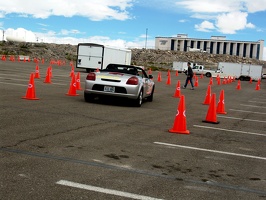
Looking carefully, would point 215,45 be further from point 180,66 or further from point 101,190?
point 101,190

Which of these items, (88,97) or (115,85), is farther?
(88,97)

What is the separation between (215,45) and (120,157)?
18562 cm

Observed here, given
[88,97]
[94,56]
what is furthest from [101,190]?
[94,56]

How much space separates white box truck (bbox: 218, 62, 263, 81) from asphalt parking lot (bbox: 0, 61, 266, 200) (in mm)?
54459

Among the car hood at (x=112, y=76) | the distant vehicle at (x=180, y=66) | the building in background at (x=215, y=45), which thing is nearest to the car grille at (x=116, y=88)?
the car hood at (x=112, y=76)

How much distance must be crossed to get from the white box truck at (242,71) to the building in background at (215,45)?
365 feet

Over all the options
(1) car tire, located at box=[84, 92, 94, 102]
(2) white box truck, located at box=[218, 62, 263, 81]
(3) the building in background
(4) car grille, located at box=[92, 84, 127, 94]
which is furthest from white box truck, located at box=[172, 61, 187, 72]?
(3) the building in background

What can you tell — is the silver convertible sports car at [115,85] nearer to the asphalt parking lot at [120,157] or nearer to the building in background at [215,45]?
the asphalt parking lot at [120,157]

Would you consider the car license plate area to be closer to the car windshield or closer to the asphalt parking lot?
the car windshield

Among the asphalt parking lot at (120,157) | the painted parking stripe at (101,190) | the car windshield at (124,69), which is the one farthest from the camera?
the car windshield at (124,69)

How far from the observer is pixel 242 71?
64188 mm

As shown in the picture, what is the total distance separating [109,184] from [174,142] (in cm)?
316

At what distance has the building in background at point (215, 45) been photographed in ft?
589

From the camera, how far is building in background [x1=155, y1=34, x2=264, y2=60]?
180m
